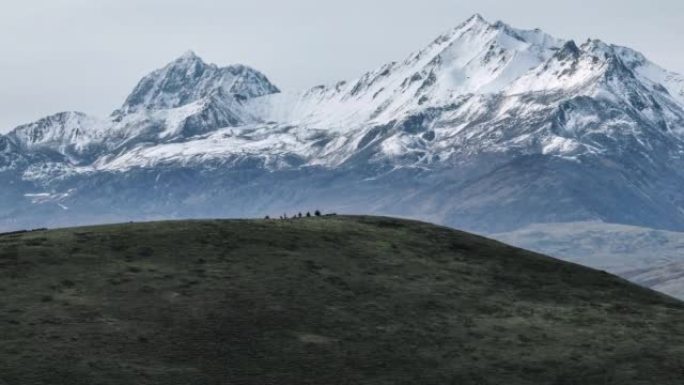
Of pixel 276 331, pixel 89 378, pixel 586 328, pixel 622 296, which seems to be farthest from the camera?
pixel 622 296

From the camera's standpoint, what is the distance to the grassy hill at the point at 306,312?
3214 inches

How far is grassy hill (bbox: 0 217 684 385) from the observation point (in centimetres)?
8162

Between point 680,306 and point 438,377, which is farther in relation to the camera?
point 680,306

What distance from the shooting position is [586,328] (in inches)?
3831

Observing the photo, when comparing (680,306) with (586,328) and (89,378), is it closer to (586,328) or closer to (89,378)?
(586,328)

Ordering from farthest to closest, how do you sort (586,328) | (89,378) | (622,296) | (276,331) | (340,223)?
1. (340,223)
2. (622,296)
3. (586,328)
4. (276,331)
5. (89,378)

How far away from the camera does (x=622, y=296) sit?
11062cm

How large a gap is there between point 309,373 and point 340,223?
44.3 meters

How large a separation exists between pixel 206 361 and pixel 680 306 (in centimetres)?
4913

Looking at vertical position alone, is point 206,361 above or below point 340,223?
below

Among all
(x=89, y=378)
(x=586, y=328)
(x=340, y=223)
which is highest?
(x=340, y=223)

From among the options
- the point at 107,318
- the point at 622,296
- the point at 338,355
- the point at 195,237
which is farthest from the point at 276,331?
the point at 622,296

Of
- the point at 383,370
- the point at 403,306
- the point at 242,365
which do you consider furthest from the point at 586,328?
the point at 242,365

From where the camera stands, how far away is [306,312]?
3684 inches
